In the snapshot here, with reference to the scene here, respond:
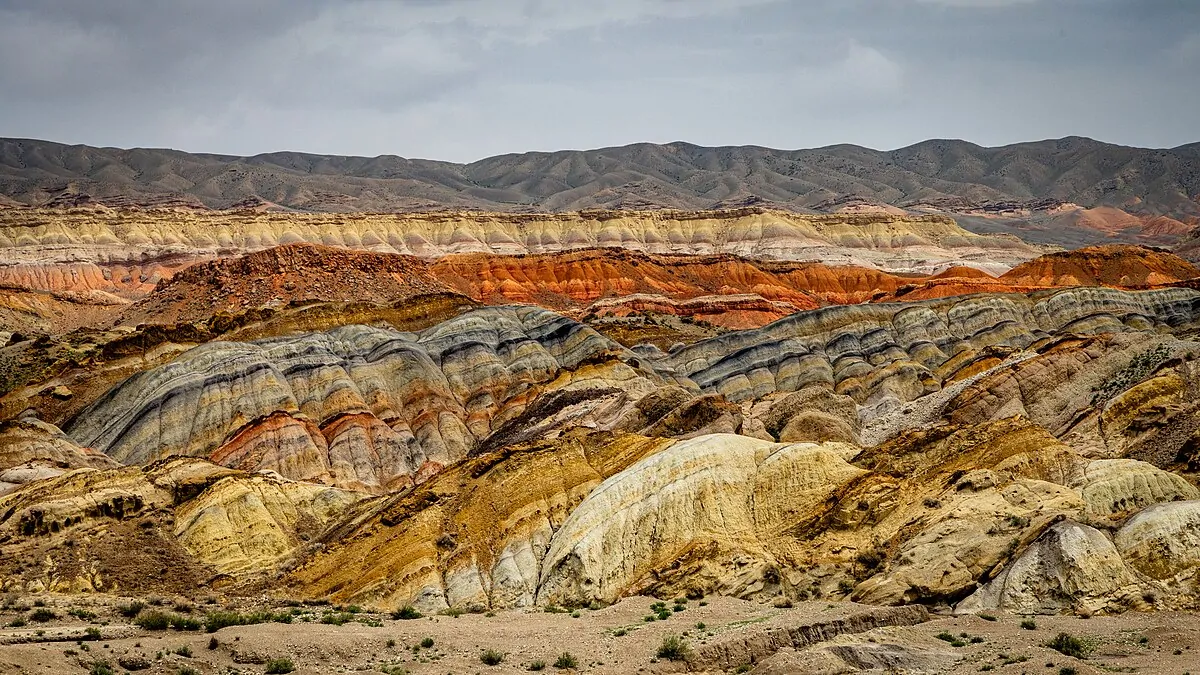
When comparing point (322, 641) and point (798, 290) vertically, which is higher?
point (798, 290)

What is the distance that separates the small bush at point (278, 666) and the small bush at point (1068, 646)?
47.7 ft

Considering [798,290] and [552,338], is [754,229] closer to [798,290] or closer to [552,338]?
[798,290]

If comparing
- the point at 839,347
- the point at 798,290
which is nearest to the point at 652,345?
the point at 839,347

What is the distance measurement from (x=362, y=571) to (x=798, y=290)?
12594 centimetres

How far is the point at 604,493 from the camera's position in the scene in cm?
3469

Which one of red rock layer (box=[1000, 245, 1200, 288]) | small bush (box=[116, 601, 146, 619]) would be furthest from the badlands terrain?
red rock layer (box=[1000, 245, 1200, 288])

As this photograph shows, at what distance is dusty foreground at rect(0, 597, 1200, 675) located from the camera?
21.2m

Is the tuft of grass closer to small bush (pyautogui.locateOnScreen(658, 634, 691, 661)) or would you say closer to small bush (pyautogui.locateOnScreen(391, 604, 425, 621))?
small bush (pyautogui.locateOnScreen(391, 604, 425, 621))

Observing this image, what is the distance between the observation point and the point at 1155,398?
133 feet

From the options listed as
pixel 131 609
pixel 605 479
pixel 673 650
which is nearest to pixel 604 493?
pixel 605 479

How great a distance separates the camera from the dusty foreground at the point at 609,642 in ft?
69.7

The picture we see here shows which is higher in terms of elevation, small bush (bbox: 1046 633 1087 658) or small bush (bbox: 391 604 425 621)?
small bush (bbox: 1046 633 1087 658)

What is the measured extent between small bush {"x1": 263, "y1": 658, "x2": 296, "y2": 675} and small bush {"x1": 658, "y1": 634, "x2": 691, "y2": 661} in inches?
292

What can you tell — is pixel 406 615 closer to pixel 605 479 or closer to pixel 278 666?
pixel 278 666
